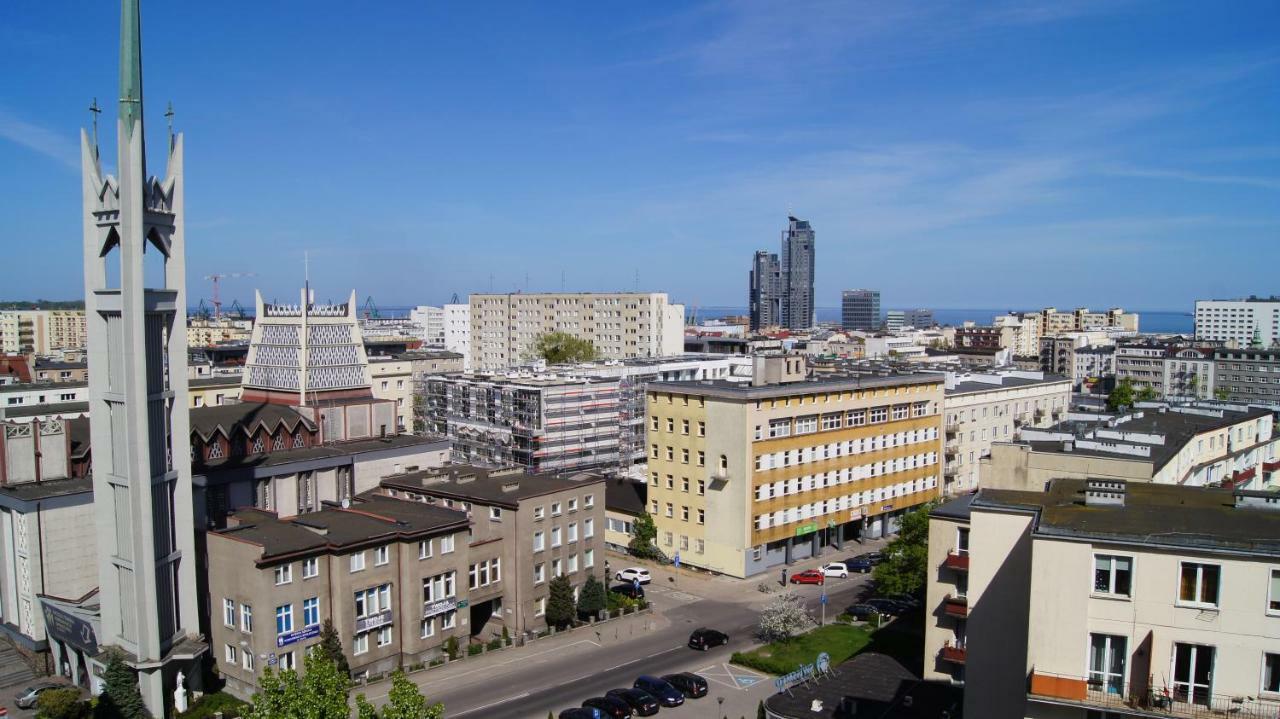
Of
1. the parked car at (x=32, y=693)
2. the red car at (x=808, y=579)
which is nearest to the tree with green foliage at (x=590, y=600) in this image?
the red car at (x=808, y=579)

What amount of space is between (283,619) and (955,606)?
22885mm

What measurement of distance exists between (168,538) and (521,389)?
112ft

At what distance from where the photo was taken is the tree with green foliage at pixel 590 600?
43.2 metres

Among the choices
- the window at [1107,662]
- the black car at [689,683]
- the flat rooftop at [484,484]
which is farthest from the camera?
the flat rooftop at [484,484]

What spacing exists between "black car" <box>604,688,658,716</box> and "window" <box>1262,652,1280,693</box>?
2087 centimetres

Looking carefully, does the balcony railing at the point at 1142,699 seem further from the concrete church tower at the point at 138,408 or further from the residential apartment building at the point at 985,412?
the residential apartment building at the point at 985,412

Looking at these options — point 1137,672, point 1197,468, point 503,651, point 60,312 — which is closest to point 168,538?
point 503,651

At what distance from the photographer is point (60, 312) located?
191250 millimetres

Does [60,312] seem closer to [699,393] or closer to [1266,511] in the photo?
[699,393]

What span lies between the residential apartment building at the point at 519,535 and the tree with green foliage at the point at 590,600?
577 millimetres

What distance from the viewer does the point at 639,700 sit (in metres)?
33.5

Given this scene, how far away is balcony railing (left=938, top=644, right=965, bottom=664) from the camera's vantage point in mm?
29219

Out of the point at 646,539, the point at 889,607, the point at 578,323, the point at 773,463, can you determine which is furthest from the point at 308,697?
the point at 578,323

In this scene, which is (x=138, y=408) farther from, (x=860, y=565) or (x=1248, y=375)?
(x=1248, y=375)
